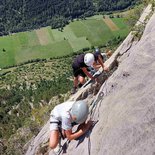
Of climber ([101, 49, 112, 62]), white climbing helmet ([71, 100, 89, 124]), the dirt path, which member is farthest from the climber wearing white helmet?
the dirt path

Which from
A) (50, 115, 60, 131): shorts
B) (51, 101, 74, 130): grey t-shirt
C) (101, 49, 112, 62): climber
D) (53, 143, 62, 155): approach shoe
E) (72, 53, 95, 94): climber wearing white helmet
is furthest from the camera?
(101, 49, 112, 62): climber

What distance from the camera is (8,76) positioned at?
437ft

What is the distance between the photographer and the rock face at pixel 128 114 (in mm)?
8719

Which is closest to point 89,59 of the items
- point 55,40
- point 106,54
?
point 106,54

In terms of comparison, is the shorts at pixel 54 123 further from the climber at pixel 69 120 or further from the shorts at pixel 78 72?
the shorts at pixel 78 72

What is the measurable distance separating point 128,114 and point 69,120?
243cm

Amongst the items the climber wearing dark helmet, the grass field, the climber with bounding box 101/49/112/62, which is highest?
the climber wearing dark helmet

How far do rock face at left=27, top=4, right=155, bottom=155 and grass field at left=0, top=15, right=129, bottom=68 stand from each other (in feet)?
432

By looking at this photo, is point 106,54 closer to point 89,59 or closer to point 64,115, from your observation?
point 89,59

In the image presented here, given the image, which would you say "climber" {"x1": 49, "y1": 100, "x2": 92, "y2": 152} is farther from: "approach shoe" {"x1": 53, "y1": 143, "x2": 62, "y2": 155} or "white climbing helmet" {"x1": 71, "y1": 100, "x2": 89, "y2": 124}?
"approach shoe" {"x1": 53, "y1": 143, "x2": 62, "y2": 155}

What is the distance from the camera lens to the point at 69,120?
11.2m

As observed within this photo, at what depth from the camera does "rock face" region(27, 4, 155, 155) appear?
8719mm

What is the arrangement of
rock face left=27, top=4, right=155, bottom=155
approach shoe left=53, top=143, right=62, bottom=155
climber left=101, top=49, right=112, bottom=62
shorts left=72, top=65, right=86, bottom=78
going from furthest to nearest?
climber left=101, top=49, right=112, bottom=62, shorts left=72, top=65, right=86, bottom=78, approach shoe left=53, top=143, right=62, bottom=155, rock face left=27, top=4, right=155, bottom=155

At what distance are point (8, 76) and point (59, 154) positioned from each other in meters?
123
